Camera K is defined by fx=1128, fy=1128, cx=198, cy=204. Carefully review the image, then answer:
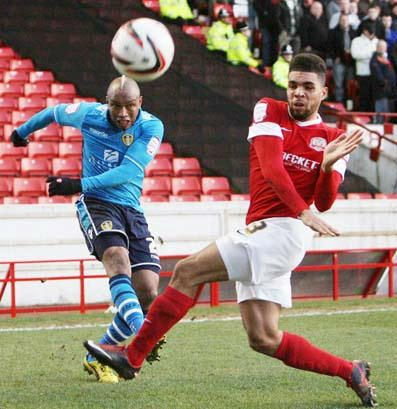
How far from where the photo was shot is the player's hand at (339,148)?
6441 millimetres

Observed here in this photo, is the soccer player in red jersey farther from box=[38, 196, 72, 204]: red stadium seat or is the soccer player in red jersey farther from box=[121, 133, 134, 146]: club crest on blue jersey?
box=[38, 196, 72, 204]: red stadium seat

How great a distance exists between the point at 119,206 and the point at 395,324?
521 cm

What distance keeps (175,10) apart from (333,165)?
49.8 feet

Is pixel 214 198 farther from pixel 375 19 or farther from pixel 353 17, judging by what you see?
pixel 353 17

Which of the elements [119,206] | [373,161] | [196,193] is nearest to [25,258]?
[196,193]

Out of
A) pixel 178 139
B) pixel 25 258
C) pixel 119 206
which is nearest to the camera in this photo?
pixel 119 206

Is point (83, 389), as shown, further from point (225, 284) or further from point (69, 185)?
point (225, 284)

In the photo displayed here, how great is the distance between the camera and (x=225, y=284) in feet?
54.1

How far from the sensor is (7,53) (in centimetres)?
2047

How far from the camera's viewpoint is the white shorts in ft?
21.3

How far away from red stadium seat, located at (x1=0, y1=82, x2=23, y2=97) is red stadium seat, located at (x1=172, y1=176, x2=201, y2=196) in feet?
11.2

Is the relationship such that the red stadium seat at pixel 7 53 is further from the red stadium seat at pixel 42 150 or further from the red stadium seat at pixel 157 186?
the red stadium seat at pixel 157 186

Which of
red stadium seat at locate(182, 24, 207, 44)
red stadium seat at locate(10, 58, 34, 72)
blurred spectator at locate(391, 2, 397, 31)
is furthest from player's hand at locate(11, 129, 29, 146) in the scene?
blurred spectator at locate(391, 2, 397, 31)

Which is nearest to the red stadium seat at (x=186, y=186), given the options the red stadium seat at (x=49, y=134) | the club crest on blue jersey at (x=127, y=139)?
the red stadium seat at (x=49, y=134)
